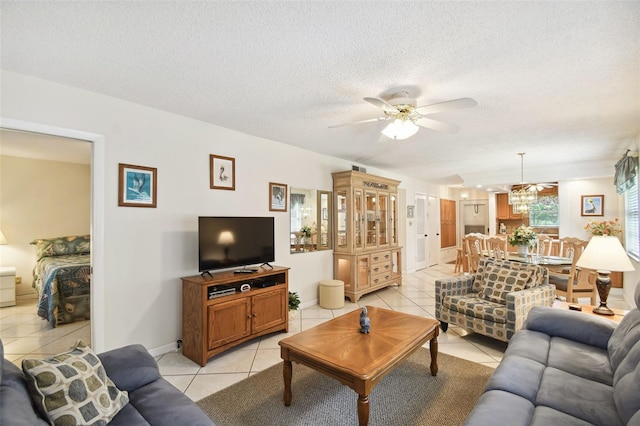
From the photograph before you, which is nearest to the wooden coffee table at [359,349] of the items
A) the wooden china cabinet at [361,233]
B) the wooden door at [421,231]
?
the wooden china cabinet at [361,233]

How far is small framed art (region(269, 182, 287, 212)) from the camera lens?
405 cm

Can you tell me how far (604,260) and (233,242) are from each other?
134 inches

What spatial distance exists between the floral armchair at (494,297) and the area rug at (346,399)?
0.55 m

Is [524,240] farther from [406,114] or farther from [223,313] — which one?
[223,313]

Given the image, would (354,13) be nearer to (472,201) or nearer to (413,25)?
(413,25)

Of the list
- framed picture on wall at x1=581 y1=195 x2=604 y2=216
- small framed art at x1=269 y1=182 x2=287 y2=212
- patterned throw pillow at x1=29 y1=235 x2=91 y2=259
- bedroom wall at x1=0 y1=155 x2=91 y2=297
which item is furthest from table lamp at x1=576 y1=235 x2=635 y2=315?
bedroom wall at x1=0 y1=155 x2=91 y2=297

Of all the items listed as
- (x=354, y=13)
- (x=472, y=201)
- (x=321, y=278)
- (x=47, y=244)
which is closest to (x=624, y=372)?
(x=354, y=13)

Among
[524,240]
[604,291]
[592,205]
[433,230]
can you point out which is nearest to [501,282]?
[604,291]

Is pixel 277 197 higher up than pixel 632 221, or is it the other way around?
pixel 277 197

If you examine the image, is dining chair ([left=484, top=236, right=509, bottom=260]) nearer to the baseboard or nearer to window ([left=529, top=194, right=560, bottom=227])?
window ([left=529, top=194, right=560, bottom=227])

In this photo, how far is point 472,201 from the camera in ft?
31.1

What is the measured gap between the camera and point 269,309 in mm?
3359

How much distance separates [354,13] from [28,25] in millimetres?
1849

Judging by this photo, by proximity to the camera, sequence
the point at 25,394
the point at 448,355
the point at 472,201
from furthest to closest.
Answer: the point at 472,201
the point at 448,355
the point at 25,394
